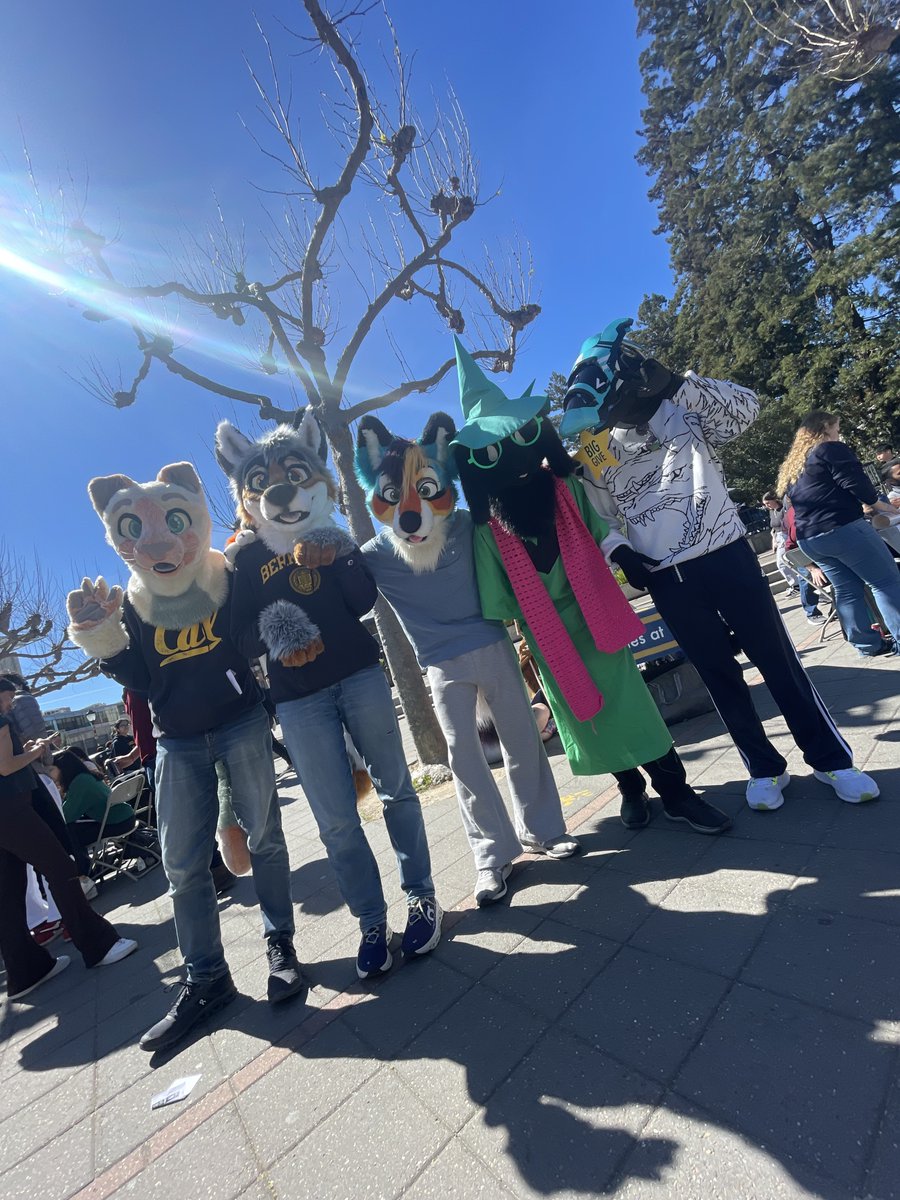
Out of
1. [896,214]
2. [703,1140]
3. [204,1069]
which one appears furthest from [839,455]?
[896,214]

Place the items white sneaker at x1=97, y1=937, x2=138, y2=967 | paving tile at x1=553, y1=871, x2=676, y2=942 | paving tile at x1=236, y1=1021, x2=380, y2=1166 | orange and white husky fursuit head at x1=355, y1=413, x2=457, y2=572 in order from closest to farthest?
paving tile at x1=236, y1=1021, x2=380, y2=1166
paving tile at x1=553, y1=871, x2=676, y2=942
orange and white husky fursuit head at x1=355, y1=413, x2=457, y2=572
white sneaker at x1=97, y1=937, x2=138, y2=967

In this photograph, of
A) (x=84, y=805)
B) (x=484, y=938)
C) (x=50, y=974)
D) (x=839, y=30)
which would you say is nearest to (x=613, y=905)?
(x=484, y=938)

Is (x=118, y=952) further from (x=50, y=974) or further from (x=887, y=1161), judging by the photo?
(x=887, y=1161)

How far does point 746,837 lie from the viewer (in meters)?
2.38

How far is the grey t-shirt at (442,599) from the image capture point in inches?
103

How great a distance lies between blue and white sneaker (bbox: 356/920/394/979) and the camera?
2219mm

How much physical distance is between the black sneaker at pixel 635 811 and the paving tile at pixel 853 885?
802 millimetres

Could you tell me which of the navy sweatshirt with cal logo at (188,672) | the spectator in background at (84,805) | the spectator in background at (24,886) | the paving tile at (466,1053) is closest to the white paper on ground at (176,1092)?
the paving tile at (466,1053)

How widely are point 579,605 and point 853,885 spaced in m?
1.41

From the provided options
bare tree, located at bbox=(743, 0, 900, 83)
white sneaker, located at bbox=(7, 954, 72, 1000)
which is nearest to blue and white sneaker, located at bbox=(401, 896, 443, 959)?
white sneaker, located at bbox=(7, 954, 72, 1000)

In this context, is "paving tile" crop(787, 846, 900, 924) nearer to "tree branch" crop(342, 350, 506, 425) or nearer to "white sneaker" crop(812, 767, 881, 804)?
"white sneaker" crop(812, 767, 881, 804)

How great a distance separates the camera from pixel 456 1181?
4.33 ft

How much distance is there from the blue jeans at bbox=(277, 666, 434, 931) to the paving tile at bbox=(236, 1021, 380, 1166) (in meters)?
0.47

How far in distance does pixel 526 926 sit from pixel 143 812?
5.41 metres
